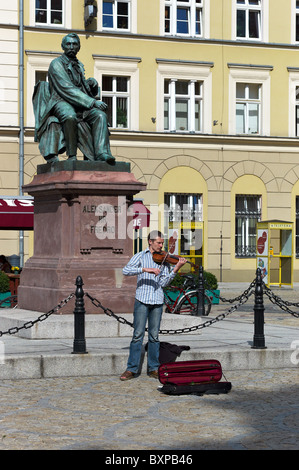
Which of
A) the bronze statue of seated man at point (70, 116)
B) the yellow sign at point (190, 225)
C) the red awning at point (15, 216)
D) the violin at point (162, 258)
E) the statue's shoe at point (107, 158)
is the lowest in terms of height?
the yellow sign at point (190, 225)

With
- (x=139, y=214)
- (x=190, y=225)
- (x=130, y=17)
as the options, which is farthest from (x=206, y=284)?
(x=130, y=17)

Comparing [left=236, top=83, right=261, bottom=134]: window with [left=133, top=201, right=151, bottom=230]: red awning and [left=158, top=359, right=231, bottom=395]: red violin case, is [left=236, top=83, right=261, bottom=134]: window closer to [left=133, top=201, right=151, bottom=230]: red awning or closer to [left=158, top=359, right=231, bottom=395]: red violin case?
[left=133, top=201, right=151, bottom=230]: red awning

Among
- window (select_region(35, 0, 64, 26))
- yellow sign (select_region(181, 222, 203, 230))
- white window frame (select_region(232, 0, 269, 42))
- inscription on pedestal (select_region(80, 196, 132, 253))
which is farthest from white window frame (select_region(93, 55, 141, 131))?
inscription on pedestal (select_region(80, 196, 132, 253))

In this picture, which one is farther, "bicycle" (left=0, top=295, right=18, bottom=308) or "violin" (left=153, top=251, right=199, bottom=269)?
"bicycle" (left=0, top=295, right=18, bottom=308)

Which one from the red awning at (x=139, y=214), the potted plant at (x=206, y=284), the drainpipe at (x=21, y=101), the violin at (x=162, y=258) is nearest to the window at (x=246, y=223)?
the drainpipe at (x=21, y=101)

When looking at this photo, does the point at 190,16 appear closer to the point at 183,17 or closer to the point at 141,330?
the point at 183,17

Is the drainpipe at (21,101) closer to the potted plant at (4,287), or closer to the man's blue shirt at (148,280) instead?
the potted plant at (4,287)

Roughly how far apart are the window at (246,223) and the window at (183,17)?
620 cm

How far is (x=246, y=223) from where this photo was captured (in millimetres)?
36219

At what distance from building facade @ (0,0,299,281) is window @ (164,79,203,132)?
4 cm

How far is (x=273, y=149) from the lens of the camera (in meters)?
36.3

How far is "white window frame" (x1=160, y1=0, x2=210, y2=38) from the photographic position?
35219mm

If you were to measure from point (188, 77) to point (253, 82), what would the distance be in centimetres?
247

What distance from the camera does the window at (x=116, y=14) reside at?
114ft
